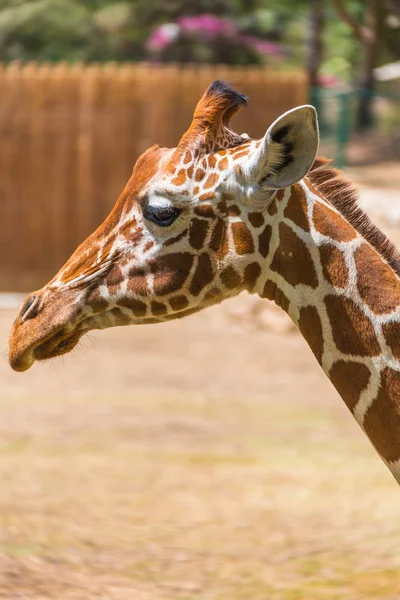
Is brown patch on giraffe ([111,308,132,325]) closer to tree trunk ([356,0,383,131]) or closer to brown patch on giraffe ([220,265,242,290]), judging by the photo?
brown patch on giraffe ([220,265,242,290])

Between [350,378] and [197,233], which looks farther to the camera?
[197,233]

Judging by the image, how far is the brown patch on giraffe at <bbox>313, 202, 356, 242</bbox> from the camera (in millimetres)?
3227

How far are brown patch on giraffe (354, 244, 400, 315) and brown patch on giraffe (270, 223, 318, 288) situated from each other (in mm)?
133

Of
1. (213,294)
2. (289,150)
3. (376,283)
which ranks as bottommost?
(213,294)

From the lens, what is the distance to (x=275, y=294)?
10.9 feet

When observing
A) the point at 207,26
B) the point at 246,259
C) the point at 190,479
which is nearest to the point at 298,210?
the point at 246,259

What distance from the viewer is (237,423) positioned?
851 cm

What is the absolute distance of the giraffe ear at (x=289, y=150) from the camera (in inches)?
119

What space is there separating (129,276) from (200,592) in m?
2.15

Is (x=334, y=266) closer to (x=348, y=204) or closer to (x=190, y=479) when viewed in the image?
(x=348, y=204)

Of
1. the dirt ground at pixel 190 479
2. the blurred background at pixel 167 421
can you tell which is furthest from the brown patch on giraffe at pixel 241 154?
the dirt ground at pixel 190 479

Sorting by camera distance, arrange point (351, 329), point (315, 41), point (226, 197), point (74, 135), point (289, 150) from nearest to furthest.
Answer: point (289, 150) → point (351, 329) → point (226, 197) → point (74, 135) → point (315, 41)

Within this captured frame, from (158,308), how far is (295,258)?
462 mm

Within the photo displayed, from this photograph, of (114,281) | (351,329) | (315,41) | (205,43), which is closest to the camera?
(351,329)
